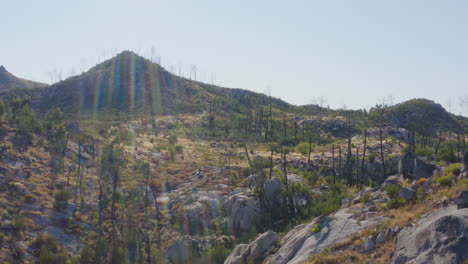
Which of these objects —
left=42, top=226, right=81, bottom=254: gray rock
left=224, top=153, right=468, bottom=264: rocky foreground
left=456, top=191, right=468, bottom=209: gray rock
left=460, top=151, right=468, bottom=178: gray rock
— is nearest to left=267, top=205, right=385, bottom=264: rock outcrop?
left=224, top=153, right=468, bottom=264: rocky foreground

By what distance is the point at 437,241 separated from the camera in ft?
47.1

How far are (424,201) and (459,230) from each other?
5146 mm

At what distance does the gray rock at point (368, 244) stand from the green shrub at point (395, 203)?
3923mm

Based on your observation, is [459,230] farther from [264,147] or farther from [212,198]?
[264,147]

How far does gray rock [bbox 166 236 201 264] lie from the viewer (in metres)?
30.4

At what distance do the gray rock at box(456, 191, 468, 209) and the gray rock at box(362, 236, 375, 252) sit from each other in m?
4.10

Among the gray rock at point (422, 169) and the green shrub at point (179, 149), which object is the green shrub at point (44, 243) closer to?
the gray rock at point (422, 169)

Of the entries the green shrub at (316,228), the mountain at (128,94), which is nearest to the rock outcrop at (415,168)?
the green shrub at (316,228)

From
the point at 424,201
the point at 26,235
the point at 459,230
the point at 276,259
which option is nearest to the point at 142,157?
the point at 26,235

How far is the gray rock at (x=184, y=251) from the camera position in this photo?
99.9 feet

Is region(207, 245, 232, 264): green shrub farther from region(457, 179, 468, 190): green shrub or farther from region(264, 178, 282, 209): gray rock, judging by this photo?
region(457, 179, 468, 190): green shrub

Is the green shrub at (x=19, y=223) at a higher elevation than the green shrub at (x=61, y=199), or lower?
lower

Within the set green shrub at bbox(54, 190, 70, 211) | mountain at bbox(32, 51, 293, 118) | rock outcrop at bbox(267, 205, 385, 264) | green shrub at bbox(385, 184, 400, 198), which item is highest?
mountain at bbox(32, 51, 293, 118)

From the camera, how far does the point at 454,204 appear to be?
663 inches
